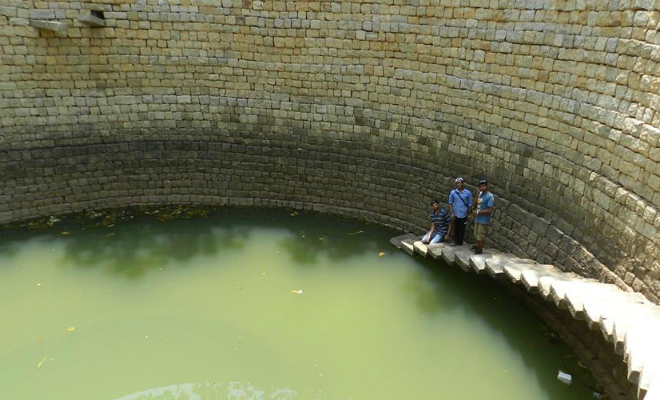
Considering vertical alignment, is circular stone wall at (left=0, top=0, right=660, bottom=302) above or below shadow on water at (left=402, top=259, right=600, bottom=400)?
above

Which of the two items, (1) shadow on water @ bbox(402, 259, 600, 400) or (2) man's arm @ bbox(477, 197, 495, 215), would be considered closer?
(1) shadow on water @ bbox(402, 259, 600, 400)

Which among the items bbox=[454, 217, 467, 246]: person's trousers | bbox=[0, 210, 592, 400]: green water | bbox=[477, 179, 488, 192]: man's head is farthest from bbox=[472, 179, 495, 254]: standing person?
bbox=[0, 210, 592, 400]: green water

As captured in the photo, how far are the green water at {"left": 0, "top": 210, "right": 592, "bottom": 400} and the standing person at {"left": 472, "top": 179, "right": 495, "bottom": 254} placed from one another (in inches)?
27.0

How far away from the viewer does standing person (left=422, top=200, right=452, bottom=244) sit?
8.10m

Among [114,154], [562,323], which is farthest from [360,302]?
[114,154]

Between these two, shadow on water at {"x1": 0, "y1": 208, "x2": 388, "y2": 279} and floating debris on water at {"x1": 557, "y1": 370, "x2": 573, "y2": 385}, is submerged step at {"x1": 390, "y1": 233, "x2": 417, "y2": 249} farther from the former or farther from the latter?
floating debris on water at {"x1": 557, "y1": 370, "x2": 573, "y2": 385}

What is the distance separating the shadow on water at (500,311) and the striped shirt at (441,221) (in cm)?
53

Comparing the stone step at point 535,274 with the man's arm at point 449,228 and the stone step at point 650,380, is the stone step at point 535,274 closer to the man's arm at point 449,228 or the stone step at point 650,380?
the man's arm at point 449,228

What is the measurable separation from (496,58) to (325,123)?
3401mm

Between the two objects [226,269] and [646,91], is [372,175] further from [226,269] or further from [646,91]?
[646,91]

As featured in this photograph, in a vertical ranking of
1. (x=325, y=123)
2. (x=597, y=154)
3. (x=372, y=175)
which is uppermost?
(x=597, y=154)

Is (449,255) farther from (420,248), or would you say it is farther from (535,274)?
(535,274)

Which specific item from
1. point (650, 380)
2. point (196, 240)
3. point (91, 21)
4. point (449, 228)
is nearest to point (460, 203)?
point (449, 228)

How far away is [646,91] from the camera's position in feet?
17.4
